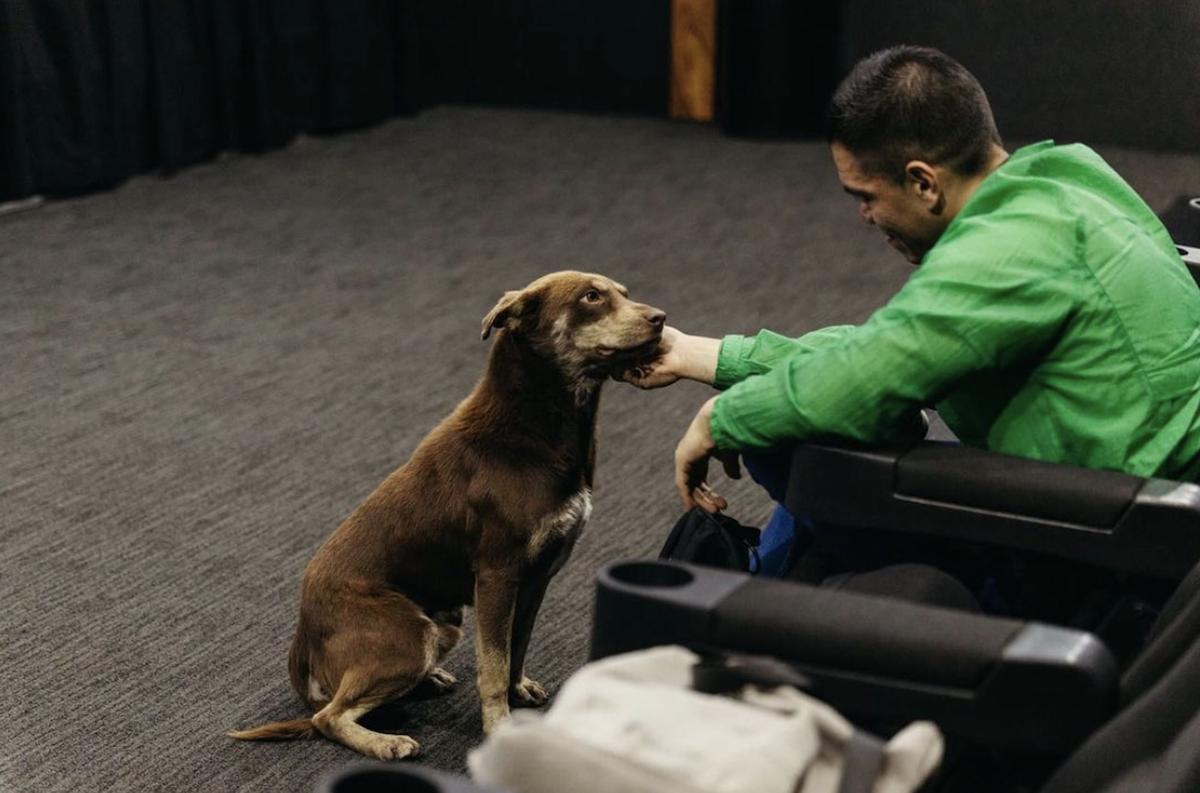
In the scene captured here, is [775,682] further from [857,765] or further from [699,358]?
[699,358]

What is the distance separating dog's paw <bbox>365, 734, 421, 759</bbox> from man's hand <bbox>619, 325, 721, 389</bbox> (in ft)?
1.87

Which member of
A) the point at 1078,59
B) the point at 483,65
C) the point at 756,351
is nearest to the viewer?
the point at 756,351

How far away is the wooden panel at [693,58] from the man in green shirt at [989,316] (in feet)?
17.4

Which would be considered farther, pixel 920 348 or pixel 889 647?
pixel 920 348

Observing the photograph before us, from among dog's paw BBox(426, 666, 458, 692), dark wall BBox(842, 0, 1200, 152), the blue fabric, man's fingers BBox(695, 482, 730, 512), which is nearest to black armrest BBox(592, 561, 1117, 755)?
the blue fabric

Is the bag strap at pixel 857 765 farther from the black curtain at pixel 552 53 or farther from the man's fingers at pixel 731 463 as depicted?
the black curtain at pixel 552 53

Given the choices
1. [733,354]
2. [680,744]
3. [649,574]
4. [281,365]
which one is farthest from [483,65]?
[680,744]

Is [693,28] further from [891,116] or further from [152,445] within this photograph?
[891,116]

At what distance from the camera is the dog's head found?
2.07 meters

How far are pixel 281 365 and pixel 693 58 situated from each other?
3612mm

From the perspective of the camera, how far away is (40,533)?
2.83 metres

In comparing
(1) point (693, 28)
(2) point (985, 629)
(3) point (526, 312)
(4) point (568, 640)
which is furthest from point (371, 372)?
(1) point (693, 28)

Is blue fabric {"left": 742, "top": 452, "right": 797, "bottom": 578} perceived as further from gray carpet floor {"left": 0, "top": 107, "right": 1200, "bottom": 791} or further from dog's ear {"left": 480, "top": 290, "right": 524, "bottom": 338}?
gray carpet floor {"left": 0, "top": 107, "right": 1200, "bottom": 791}

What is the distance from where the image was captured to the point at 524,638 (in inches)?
86.7
